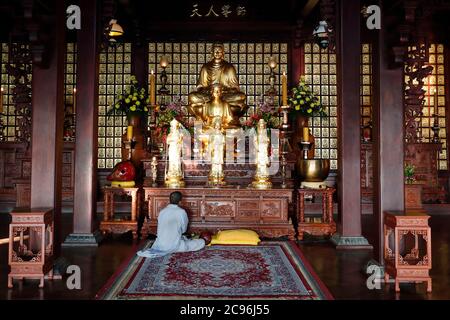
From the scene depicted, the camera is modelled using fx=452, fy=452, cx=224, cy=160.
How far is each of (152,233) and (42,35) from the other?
3.00 meters

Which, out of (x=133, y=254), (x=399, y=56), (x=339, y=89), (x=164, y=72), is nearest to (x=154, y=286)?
(x=133, y=254)

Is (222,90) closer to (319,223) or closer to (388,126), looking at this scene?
(319,223)

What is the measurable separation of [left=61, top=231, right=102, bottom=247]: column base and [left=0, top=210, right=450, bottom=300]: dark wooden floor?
119 millimetres

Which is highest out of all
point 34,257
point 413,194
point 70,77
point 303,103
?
point 70,77

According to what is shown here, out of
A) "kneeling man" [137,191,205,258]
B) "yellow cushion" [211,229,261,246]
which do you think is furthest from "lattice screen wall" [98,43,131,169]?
"kneeling man" [137,191,205,258]

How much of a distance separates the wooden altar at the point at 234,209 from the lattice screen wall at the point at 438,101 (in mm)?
5146

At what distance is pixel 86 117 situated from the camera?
230 inches

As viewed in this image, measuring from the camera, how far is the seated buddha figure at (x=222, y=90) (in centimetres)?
802

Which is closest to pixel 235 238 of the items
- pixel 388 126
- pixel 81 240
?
pixel 81 240

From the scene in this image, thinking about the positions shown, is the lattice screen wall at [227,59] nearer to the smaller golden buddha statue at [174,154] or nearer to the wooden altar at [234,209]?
the smaller golden buddha statue at [174,154]

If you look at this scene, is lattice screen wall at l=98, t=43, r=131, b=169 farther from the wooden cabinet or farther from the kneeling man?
the kneeling man

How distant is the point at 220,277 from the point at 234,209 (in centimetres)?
211

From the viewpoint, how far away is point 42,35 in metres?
4.30

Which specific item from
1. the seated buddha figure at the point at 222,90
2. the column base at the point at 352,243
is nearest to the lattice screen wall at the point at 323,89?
the seated buddha figure at the point at 222,90
